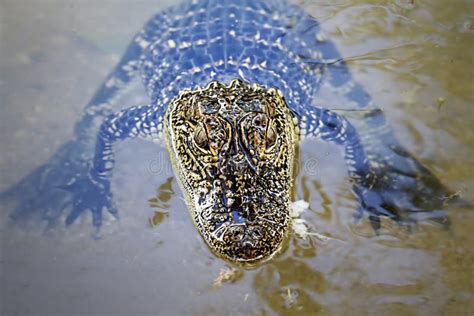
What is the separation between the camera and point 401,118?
4.10 meters

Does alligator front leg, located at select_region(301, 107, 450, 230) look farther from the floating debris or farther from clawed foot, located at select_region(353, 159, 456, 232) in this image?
the floating debris

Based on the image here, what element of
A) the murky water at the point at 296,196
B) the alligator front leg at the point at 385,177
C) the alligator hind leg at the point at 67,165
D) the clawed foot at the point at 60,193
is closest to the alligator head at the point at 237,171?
the murky water at the point at 296,196

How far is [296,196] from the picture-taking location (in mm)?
3676

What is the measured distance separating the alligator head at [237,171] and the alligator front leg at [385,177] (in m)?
0.49

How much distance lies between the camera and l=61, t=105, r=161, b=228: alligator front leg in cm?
377

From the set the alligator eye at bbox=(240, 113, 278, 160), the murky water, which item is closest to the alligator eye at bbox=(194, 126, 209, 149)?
the alligator eye at bbox=(240, 113, 278, 160)

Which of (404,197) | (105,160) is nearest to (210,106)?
(105,160)

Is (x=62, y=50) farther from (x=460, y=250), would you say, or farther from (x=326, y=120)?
(x=460, y=250)

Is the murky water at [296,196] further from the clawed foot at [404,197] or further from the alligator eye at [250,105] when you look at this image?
the alligator eye at [250,105]

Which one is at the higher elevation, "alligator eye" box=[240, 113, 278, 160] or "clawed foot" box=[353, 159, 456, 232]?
"alligator eye" box=[240, 113, 278, 160]

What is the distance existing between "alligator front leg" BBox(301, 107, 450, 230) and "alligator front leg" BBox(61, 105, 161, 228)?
117cm

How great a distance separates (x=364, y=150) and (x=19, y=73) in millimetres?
2804

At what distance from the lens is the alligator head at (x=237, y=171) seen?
Result: 2992 mm

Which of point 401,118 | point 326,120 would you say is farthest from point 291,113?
point 401,118
